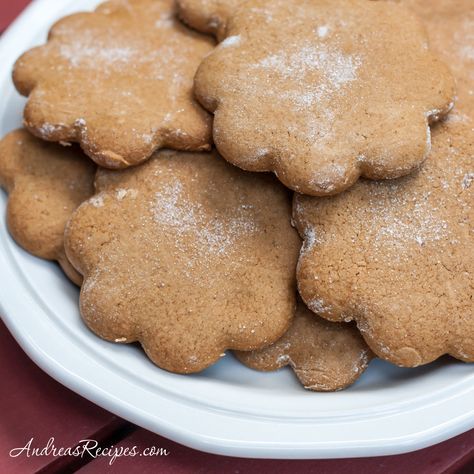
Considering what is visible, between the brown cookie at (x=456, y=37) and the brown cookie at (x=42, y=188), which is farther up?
the brown cookie at (x=42, y=188)

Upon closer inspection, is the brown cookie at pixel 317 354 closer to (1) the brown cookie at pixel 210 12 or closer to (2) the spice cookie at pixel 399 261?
(2) the spice cookie at pixel 399 261

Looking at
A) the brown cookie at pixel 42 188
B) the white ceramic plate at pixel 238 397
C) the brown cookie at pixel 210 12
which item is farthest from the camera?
the brown cookie at pixel 210 12

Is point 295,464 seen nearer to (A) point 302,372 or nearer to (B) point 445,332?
(A) point 302,372

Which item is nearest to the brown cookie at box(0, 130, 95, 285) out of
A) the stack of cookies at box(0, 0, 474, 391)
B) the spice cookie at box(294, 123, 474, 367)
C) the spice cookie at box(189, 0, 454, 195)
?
the stack of cookies at box(0, 0, 474, 391)

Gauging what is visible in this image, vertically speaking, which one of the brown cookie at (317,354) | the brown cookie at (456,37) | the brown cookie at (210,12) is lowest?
the brown cookie at (317,354)

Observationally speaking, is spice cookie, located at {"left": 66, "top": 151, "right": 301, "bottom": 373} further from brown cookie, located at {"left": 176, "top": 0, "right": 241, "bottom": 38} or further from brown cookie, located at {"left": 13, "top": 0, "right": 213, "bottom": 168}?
brown cookie, located at {"left": 176, "top": 0, "right": 241, "bottom": 38}

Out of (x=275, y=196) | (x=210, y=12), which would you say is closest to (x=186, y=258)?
(x=275, y=196)

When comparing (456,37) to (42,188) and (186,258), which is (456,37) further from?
(42,188)

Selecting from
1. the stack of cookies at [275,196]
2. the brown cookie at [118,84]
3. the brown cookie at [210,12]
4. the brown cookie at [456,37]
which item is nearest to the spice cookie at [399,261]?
the stack of cookies at [275,196]
